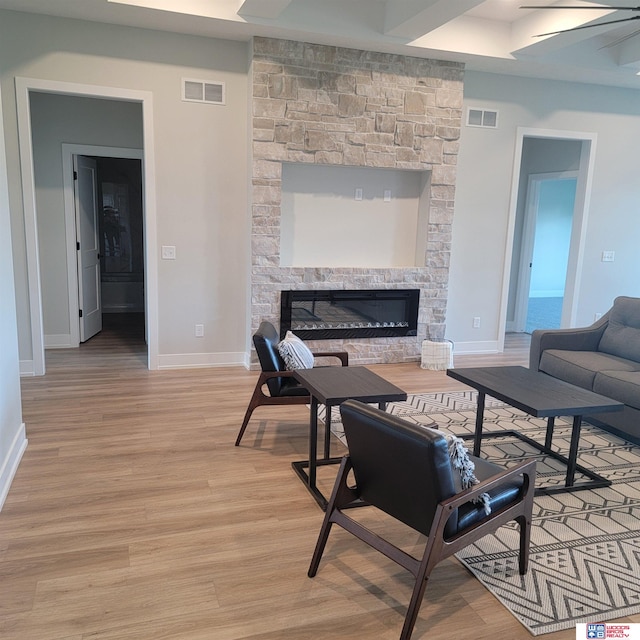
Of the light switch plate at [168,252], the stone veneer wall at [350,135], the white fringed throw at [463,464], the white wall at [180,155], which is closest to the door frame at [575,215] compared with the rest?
the stone veneer wall at [350,135]

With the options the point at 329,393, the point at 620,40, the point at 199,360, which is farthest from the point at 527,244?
the point at 329,393

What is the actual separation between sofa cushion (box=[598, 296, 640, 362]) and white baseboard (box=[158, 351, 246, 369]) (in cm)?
335

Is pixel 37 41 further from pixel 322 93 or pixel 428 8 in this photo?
pixel 428 8

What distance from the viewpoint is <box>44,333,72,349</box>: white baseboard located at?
610 cm

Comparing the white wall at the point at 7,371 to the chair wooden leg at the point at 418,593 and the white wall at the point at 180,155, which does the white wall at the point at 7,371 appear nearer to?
the white wall at the point at 180,155

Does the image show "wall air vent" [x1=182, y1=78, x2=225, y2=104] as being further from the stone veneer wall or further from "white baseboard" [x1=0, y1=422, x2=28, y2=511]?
"white baseboard" [x1=0, y1=422, x2=28, y2=511]

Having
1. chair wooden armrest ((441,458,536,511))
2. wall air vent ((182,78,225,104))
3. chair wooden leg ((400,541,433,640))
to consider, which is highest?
wall air vent ((182,78,225,104))

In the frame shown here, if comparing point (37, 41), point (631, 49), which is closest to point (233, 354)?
point (37, 41)

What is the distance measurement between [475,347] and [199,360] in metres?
3.16

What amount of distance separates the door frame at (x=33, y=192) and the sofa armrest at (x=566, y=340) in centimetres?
349

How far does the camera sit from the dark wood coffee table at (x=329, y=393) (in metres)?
2.98

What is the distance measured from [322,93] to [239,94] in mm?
784

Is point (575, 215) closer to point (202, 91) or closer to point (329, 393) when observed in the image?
point (202, 91)

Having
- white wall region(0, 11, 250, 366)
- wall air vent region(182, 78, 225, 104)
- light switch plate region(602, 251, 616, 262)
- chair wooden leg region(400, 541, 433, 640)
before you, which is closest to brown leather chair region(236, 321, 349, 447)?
chair wooden leg region(400, 541, 433, 640)
